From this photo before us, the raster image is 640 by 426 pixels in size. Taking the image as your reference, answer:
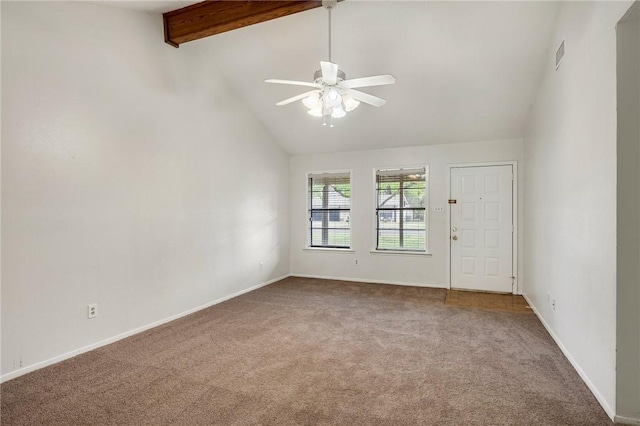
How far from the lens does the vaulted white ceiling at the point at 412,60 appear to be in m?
3.49

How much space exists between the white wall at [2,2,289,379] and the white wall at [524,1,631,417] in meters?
3.96

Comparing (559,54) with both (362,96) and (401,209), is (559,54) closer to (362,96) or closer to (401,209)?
(362,96)

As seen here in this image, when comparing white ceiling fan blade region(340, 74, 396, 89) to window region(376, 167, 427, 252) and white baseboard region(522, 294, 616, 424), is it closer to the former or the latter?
white baseboard region(522, 294, 616, 424)

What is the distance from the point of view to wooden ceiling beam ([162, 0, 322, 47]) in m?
3.27

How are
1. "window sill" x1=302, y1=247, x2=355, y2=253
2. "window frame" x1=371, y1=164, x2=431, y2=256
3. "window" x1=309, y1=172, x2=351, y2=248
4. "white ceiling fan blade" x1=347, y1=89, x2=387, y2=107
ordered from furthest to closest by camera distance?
1. "window" x1=309, y1=172, x2=351, y2=248
2. "window sill" x1=302, y1=247, x2=355, y2=253
3. "window frame" x1=371, y1=164, x2=431, y2=256
4. "white ceiling fan blade" x1=347, y1=89, x2=387, y2=107

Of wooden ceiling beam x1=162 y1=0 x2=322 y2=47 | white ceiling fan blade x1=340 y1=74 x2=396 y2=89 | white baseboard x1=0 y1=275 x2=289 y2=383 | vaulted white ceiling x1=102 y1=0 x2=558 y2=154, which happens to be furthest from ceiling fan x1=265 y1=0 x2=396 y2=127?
white baseboard x1=0 y1=275 x2=289 y2=383

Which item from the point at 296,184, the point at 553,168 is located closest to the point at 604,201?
the point at 553,168

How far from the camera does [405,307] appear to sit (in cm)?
443

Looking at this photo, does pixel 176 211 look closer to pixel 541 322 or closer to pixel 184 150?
pixel 184 150

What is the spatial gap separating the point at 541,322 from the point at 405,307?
59.7 inches

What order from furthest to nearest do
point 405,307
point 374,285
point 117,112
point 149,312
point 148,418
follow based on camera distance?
point 374,285, point 405,307, point 149,312, point 117,112, point 148,418

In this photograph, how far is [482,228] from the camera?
531 cm

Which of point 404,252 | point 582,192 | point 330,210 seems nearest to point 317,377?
point 582,192
